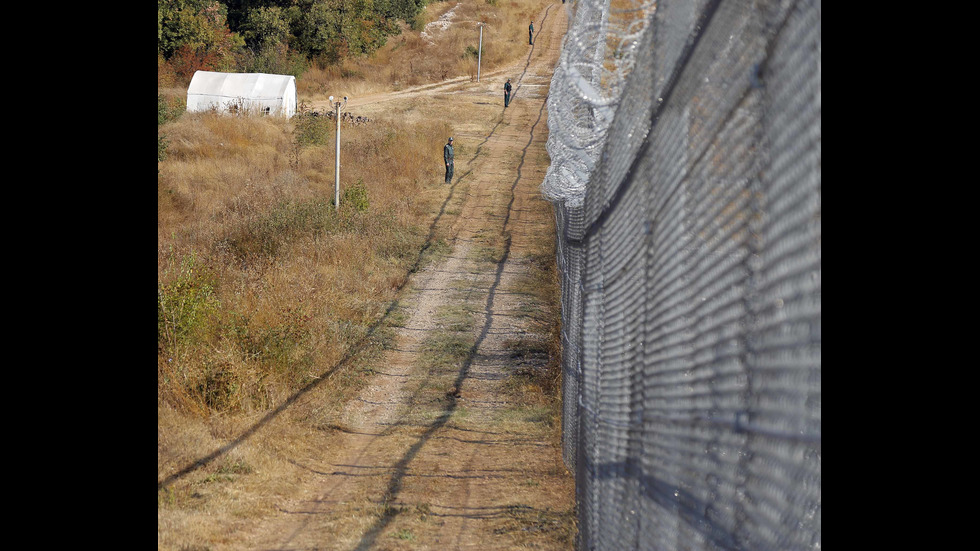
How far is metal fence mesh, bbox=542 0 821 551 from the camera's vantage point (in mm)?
930

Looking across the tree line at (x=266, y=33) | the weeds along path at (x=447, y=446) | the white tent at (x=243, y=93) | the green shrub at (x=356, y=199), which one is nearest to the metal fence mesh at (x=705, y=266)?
the weeds along path at (x=447, y=446)

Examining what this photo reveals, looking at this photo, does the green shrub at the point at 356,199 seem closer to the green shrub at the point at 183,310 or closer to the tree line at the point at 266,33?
the green shrub at the point at 183,310

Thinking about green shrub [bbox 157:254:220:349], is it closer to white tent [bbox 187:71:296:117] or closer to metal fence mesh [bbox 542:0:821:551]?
metal fence mesh [bbox 542:0:821:551]

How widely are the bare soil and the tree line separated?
84.6 ft

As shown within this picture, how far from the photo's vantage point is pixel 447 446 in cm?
641

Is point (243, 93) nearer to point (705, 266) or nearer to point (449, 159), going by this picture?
point (449, 159)

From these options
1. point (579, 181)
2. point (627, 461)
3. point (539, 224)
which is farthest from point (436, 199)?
point (627, 461)

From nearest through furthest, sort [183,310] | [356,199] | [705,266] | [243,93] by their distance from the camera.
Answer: [705,266], [183,310], [356,199], [243,93]

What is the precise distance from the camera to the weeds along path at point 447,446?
489 cm

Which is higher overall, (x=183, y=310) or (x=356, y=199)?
(x=356, y=199)

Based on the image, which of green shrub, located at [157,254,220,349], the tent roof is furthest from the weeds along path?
the tent roof

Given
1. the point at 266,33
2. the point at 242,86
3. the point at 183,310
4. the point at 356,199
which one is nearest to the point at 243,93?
the point at 242,86

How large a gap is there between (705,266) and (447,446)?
17.5ft

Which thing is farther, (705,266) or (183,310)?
(183,310)
